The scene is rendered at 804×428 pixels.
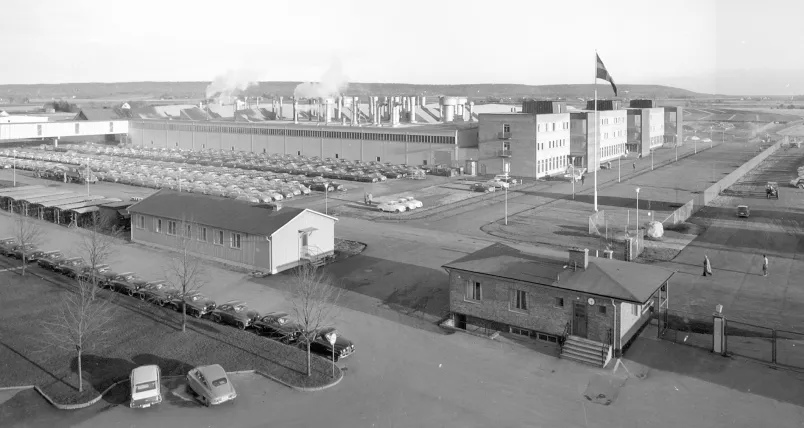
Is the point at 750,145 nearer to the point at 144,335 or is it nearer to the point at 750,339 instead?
the point at 750,339

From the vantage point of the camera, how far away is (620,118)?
2985 inches

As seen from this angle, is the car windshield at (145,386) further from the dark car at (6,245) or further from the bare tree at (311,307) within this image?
the dark car at (6,245)

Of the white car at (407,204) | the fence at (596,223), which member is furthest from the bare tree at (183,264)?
the fence at (596,223)

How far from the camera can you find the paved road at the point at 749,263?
2019cm

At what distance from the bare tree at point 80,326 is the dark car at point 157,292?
104cm

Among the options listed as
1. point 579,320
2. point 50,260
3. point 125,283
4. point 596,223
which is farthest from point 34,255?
point 596,223

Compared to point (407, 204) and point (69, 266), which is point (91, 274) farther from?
point (407, 204)

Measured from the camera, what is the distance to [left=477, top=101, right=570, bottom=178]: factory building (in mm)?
53812

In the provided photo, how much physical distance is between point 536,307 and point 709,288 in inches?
321

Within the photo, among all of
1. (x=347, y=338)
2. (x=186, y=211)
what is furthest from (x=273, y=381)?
(x=186, y=211)

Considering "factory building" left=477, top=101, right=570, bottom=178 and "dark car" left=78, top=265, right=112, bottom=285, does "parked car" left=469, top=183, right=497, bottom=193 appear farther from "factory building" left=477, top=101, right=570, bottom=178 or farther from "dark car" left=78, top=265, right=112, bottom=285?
"dark car" left=78, top=265, right=112, bottom=285

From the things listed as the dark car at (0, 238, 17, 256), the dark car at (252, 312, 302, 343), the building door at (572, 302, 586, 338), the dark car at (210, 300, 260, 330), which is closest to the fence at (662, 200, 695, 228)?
the building door at (572, 302, 586, 338)

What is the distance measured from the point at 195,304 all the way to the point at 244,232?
572cm

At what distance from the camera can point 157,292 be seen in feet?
69.2
